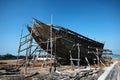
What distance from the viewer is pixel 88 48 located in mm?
26828

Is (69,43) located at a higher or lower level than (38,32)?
lower

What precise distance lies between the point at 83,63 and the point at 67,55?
4344 millimetres

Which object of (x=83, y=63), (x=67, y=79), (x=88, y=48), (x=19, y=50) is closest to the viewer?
(x=67, y=79)

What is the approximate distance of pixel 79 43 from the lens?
25.5 meters

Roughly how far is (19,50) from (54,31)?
5.21m

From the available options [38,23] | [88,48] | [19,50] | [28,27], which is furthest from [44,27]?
[88,48]

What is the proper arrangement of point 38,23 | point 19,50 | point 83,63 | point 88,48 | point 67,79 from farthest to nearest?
point 83,63, point 88,48, point 38,23, point 19,50, point 67,79

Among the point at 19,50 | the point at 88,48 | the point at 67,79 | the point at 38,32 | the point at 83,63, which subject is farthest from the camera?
the point at 83,63

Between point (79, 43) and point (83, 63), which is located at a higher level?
point (79, 43)

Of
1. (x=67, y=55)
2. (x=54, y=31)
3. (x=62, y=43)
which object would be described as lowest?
(x=67, y=55)

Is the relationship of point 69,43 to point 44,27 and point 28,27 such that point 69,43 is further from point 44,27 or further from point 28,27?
point 28,27

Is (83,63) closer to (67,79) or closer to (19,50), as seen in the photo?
(19,50)

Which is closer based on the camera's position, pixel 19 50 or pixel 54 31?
pixel 19 50

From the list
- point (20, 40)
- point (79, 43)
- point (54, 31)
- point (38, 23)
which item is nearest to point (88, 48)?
point (79, 43)
